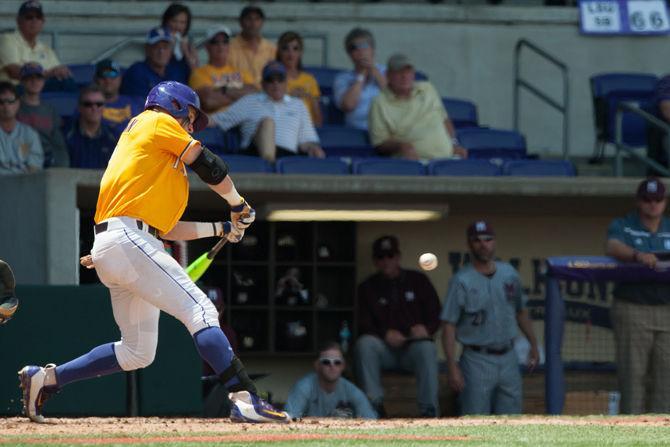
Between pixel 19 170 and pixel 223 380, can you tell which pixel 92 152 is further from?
pixel 223 380

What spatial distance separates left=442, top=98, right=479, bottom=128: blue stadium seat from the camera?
13.8 metres

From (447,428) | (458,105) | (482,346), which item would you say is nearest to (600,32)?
(458,105)

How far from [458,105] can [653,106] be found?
180 centimetres

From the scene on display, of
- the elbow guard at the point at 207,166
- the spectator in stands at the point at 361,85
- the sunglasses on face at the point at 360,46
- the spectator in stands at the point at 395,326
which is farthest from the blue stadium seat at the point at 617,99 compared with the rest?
the elbow guard at the point at 207,166

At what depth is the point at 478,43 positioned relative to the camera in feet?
50.6

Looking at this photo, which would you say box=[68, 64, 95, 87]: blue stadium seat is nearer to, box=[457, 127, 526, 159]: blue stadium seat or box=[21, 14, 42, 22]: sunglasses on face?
box=[21, 14, 42, 22]: sunglasses on face

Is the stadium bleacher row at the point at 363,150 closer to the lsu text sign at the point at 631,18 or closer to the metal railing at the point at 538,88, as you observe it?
the metal railing at the point at 538,88

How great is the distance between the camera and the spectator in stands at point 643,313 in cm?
973

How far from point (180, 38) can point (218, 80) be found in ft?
1.60

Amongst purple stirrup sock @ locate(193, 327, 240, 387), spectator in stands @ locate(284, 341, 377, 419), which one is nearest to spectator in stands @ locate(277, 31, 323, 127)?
spectator in stands @ locate(284, 341, 377, 419)

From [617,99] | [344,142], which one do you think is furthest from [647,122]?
[344,142]

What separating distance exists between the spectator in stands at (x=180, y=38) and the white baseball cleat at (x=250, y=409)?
5.74 metres

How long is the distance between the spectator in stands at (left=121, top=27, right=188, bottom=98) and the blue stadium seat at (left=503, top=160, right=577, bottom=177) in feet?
9.14

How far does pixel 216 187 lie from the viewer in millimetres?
7250
